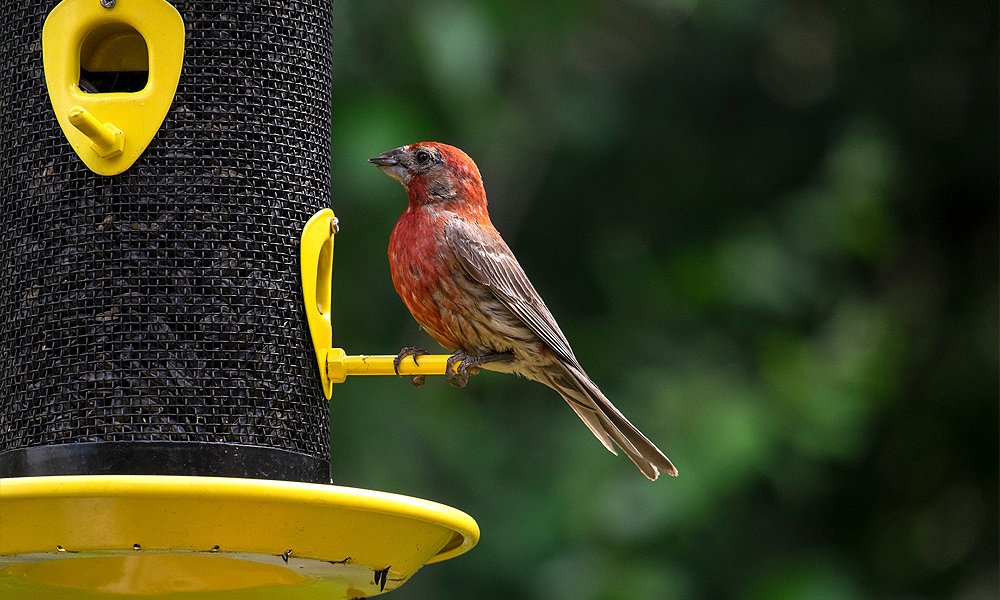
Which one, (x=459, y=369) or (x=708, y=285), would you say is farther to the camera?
(x=708, y=285)

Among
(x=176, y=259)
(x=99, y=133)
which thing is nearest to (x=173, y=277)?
(x=176, y=259)

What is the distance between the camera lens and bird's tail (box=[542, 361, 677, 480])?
22.6ft

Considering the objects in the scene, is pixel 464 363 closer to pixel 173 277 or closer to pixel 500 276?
pixel 500 276

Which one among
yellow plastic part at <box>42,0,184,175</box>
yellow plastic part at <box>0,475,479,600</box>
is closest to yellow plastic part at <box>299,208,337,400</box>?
yellow plastic part at <box>42,0,184,175</box>

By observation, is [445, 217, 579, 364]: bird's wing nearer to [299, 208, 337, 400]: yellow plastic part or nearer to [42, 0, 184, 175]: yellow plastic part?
[299, 208, 337, 400]: yellow plastic part

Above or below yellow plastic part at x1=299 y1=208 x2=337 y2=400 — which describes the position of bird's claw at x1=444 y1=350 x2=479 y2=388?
below

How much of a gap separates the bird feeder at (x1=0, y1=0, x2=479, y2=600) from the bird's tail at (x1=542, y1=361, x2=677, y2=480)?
1271 millimetres

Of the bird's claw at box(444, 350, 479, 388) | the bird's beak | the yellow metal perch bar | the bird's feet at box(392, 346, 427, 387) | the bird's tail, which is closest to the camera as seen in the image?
the bird's feet at box(392, 346, 427, 387)

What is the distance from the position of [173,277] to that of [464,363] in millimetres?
1412

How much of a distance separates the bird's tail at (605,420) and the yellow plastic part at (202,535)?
1.69 meters

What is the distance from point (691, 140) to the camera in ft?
40.8

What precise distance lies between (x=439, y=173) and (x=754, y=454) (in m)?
3.74

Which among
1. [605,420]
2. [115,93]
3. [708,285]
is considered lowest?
[605,420]

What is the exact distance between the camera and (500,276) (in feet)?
23.3
